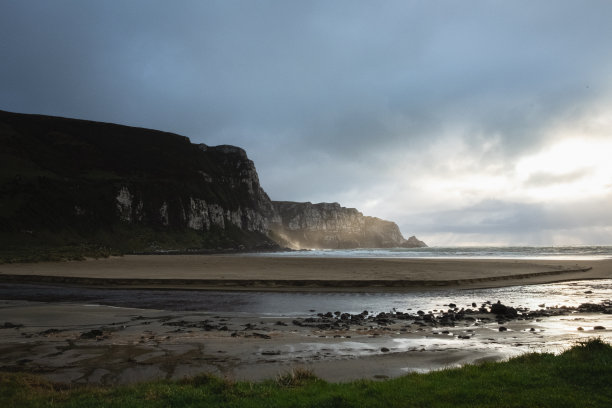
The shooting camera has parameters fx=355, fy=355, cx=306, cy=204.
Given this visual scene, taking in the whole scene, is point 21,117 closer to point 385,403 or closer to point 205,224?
point 205,224

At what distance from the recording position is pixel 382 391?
7.79m

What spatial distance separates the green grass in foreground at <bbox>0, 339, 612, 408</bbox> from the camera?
720cm

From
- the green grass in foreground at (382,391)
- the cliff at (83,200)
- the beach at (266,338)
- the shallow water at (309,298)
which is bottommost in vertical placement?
the shallow water at (309,298)

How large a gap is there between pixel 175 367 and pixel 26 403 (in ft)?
13.8

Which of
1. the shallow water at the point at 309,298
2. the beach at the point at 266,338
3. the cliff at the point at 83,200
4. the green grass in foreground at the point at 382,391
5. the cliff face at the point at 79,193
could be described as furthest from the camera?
the cliff face at the point at 79,193

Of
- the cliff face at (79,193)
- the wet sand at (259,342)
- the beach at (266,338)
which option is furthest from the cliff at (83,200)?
the wet sand at (259,342)

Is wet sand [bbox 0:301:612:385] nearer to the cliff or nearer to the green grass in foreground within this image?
the green grass in foreground

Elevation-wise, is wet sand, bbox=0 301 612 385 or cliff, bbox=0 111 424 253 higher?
cliff, bbox=0 111 424 253

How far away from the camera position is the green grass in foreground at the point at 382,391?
283 inches

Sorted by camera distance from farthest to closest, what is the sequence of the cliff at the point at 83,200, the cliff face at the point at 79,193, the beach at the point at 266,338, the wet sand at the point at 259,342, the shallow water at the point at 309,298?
1. the cliff face at the point at 79,193
2. the cliff at the point at 83,200
3. the shallow water at the point at 309,298
4. the beach at the point at 266,338
5. the wet sand at the point at 259,342

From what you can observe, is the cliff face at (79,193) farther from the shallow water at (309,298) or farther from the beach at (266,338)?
the beach at (266,338)

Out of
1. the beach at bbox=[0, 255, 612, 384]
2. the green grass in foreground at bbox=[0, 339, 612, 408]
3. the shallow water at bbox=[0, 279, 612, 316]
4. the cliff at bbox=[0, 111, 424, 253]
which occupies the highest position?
the cliff at bbox=[0, 111, 424, 253]

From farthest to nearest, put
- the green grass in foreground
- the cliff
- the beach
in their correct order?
the cliff → the beach → the green grass in foreground

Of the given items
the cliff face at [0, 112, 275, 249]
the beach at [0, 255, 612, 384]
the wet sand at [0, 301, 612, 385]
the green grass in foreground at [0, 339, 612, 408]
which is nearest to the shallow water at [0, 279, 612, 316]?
the beach at [0, 255, 612, 384]
